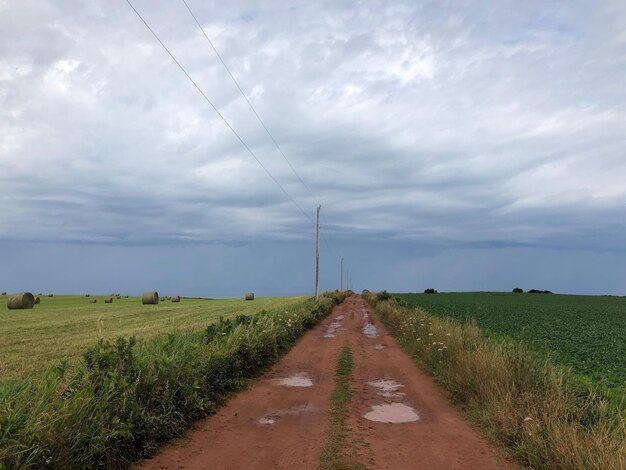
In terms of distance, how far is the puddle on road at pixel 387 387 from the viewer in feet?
33.8

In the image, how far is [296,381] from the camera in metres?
11.6

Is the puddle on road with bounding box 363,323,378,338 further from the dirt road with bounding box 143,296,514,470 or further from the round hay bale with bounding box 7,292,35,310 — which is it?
the round hay bale with bounding box 7,292,35,310

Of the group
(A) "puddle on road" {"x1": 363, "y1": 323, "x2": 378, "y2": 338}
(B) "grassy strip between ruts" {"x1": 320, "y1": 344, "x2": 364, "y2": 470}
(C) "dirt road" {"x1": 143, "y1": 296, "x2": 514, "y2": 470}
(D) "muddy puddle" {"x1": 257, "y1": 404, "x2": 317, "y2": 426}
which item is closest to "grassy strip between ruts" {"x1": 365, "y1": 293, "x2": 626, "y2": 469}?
(C) "dirt road" {"x1": 143, "y1": 296, "x2": 514, "y2": 470}

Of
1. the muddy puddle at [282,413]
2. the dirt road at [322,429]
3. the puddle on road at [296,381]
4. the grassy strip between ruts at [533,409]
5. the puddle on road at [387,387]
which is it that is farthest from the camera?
the puddle on road at [296,381]

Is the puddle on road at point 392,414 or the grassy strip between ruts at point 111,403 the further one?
the puddle on road at point 392,414

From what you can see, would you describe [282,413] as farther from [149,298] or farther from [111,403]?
[149,298]

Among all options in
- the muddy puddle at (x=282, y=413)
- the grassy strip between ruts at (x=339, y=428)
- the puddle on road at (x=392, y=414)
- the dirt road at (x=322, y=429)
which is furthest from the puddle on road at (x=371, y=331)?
the muddy puddle at (x=282, y=413)

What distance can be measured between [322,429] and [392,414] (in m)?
1.83

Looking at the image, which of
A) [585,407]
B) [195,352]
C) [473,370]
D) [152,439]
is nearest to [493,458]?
[585,407]

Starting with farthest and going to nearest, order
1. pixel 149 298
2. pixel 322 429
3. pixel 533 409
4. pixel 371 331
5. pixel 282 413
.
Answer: pixel 149 298 → pixel 371 331 → pixel 282 413 → pixel 322 429 → pixel 533 409

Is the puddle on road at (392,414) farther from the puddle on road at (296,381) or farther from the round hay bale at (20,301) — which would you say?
the round hay bale at (20,301)

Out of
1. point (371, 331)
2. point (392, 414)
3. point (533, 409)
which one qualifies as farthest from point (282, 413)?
point (371, 331)

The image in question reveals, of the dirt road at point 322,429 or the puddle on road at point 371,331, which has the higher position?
the puddle on road at point 371,331

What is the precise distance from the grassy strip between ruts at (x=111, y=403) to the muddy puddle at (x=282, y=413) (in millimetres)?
1131
